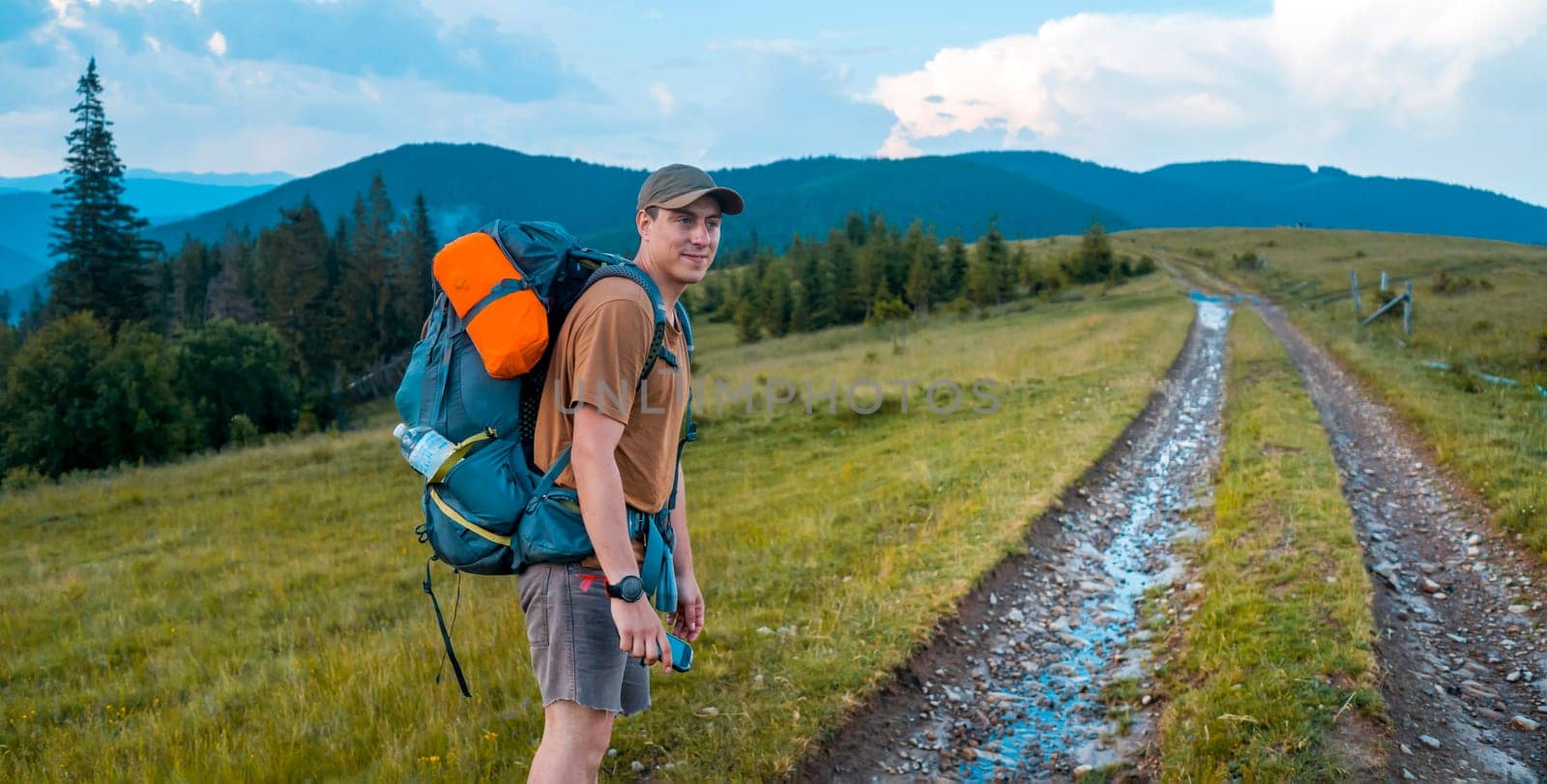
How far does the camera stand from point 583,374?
7.80ft

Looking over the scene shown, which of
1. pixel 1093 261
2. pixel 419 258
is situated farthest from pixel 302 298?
pixel 1093 261

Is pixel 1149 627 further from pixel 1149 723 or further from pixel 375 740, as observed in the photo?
pixel 375 740

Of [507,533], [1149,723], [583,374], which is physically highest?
[583,374]

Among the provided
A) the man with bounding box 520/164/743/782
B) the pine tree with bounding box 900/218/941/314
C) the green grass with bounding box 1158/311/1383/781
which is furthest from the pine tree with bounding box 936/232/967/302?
the man with bounding box 520/164/743/782

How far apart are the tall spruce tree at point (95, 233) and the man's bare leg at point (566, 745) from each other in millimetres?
55609

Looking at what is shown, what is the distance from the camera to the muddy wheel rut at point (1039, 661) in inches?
182

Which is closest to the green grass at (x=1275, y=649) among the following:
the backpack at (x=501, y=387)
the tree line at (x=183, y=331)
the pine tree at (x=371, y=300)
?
the backpack at (x=501, y=387)

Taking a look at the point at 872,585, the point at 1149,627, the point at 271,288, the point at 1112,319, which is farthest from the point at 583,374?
the point at 271,288

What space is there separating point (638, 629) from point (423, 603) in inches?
276

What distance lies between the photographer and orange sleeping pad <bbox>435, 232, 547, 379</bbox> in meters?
2.44

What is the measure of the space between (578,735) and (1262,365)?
21595 millimetres

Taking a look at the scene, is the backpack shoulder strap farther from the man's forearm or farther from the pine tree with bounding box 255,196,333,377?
the pine tree with bounding box 255,196,333,377

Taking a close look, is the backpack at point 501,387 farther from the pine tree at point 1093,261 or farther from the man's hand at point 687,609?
the pine tree at point 1093,261

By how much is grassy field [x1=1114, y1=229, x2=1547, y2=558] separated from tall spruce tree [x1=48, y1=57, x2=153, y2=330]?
55915 mm
